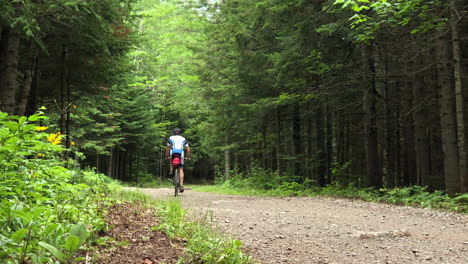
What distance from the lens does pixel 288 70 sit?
11.7 m

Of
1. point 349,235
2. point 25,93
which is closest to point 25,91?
point 25,93

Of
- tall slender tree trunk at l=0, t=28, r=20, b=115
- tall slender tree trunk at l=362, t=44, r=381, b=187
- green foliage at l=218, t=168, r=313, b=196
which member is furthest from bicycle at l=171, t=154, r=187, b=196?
tall slender tree trunk at l=362, t=44, r=381, b=187

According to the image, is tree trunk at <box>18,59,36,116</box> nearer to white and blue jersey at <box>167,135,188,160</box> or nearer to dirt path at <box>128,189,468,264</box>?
white and blue jersey at <box>167,135,188,160</box>

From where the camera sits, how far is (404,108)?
14.7 metres

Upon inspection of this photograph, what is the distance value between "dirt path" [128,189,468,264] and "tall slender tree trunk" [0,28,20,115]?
16.5 feet

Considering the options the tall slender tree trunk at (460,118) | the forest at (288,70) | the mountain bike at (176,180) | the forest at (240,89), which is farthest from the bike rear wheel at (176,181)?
the tall slender tree trunk at (460,118)

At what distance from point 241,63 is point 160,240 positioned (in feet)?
39.1

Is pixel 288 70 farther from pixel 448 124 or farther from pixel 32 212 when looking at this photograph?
pixel 32 212

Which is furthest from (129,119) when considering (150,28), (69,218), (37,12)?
(69,218)

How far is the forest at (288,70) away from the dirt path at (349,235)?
3.01 m

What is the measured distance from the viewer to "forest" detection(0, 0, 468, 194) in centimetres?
724

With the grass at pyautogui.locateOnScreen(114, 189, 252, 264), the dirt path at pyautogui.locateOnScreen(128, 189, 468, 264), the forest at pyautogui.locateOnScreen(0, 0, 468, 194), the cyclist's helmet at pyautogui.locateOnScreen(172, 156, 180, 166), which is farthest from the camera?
the cyclist's helmet at pyautogui.locateOnScreen(172, 156, 180, 166)

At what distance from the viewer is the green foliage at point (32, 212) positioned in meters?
1.86

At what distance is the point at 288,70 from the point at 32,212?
10.5m
